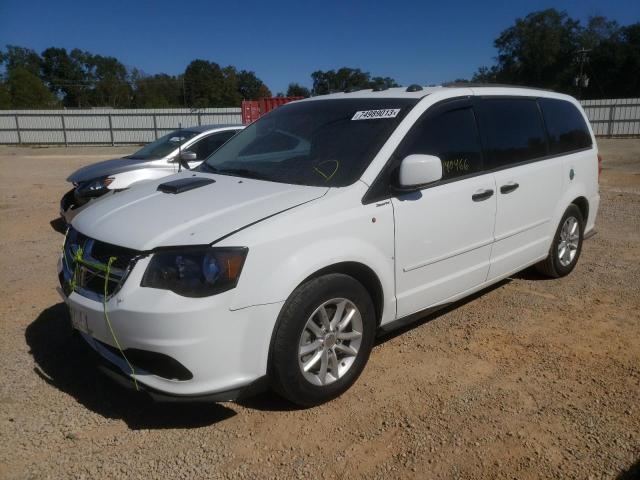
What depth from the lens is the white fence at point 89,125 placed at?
2944cm

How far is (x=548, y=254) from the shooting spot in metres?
5.08

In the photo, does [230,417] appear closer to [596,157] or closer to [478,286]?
[478,286]

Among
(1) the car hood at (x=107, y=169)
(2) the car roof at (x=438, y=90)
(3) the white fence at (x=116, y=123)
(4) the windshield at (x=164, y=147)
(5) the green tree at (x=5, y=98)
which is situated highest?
(5) the green tree at (x=5, y=98)

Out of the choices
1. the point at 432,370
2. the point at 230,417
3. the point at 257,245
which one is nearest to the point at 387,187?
the point at 257,245

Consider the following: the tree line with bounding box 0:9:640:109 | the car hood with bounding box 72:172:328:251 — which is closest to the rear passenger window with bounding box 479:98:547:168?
the car hood with bounding box 72:172:328:251

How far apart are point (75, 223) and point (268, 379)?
163 cm

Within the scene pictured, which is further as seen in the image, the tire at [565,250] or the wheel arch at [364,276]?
the tire at [565,250]

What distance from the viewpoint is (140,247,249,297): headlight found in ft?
8.75

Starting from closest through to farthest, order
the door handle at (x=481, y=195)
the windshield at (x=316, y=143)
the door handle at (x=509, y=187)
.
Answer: the windshield at (x=316, y=143), the door handle at (x=481, y=195), the door handle at (x=509, y=187)

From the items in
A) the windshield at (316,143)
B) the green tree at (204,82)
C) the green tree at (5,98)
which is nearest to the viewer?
the windshield at (316,143)

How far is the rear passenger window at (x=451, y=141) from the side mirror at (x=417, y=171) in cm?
23

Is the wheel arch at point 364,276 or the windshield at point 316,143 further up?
the windshield at point 316,143

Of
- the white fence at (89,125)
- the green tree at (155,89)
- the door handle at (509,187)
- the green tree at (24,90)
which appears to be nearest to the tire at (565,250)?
the door handle at (509,187)

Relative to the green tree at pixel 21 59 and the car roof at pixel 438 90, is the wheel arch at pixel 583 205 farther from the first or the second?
the green tree at pixel 21 59
